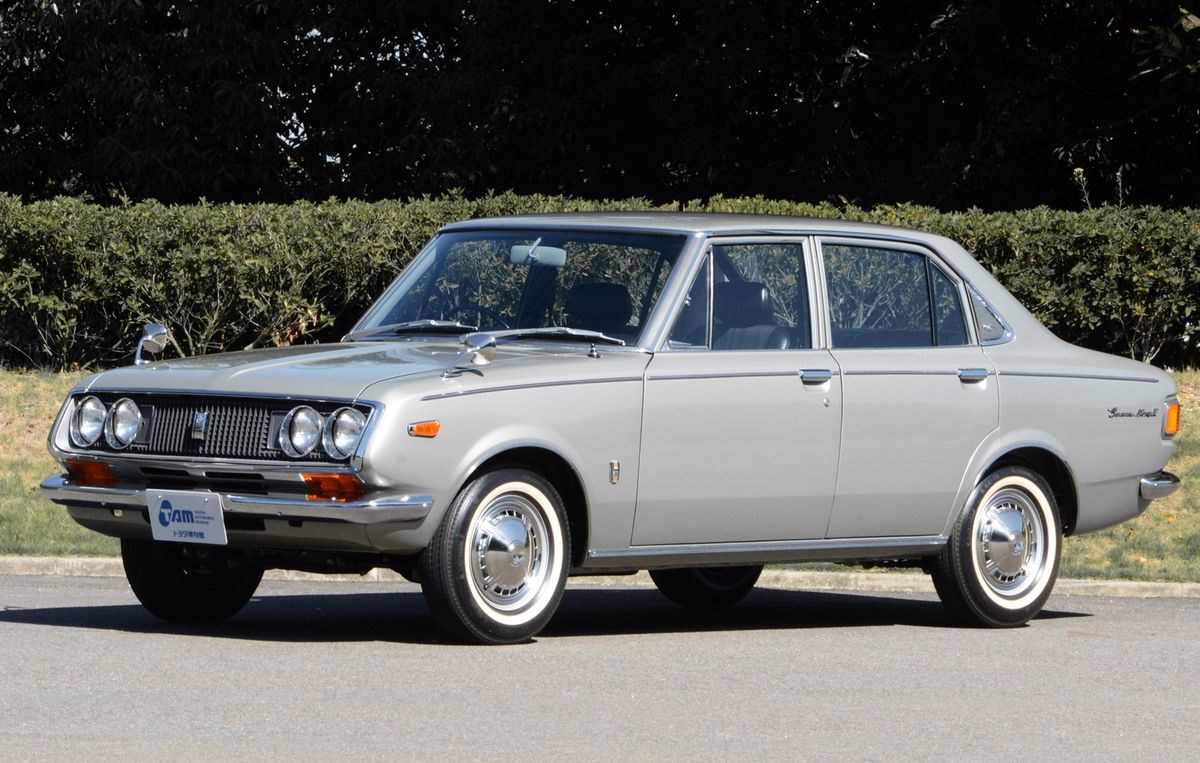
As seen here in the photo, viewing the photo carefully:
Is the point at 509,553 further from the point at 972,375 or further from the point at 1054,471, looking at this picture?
the point at 1054,471

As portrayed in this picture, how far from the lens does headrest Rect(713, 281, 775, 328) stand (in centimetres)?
934

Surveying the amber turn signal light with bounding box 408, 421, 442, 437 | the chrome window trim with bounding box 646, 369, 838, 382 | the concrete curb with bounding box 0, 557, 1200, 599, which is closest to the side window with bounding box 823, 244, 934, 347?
the chrome window trim with bounding box 646, 369, 838, 382

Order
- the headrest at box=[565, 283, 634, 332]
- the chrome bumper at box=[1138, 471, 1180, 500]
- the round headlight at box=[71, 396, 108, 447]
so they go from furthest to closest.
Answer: the chrome bumper at box=[1138, 471, 1180, 500]
the headrest at box=[565, 283, 634, 332]
the round headlight at box=[71, 396, 108, 447]

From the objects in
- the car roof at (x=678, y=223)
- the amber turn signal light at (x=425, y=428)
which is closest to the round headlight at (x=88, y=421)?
the amber turn signal light at (x=425, y=428)

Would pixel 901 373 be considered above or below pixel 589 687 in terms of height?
above

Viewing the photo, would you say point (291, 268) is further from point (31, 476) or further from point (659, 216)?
point (659, 216)

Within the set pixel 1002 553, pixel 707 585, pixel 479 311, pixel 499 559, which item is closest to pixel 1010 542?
pixel 1002 553

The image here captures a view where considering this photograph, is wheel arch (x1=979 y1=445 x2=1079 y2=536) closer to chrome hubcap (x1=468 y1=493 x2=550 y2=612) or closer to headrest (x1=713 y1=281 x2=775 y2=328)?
headrest (x1=713 y1=281 x2=775 y2=328)

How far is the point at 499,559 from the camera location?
8.49 m

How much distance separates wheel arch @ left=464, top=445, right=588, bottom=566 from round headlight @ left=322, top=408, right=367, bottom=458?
523 millimetres

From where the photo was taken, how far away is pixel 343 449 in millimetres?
8148

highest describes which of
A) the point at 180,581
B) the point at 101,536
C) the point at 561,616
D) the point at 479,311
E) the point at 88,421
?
the point at 479,311

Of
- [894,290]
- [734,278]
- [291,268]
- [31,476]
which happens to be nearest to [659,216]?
[734,278]

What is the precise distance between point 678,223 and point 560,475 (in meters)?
1.43
